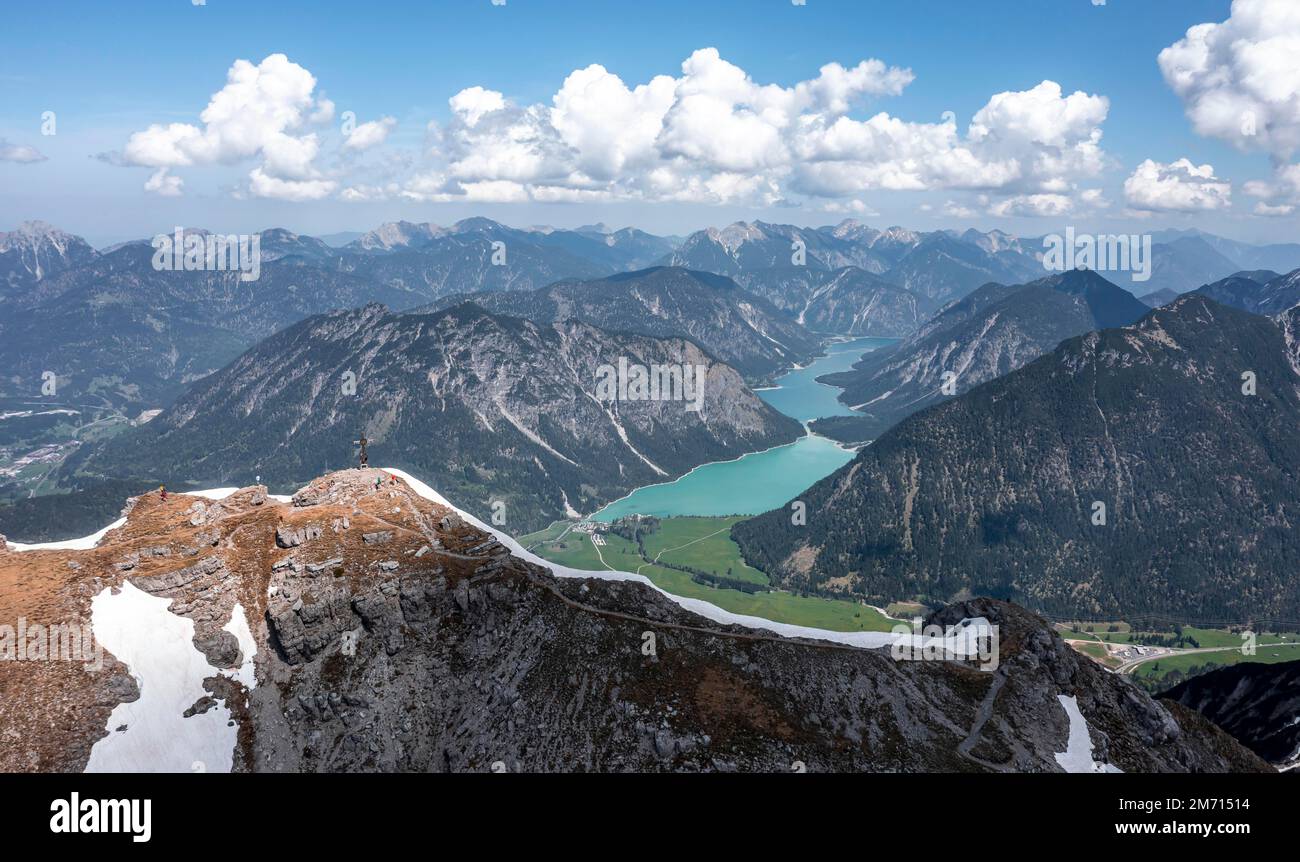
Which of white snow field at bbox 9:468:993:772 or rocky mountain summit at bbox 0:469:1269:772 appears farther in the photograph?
rocky mountain summit at bbox 0:469:1269:772

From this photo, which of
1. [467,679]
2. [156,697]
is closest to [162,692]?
[156,697]

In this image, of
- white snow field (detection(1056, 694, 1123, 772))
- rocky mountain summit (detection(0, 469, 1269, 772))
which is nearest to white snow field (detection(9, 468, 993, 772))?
white snow field (detection(1056, 694, 1123, 772))

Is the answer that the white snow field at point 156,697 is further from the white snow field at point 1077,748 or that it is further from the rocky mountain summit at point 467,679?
the white snow field at point 1077,748

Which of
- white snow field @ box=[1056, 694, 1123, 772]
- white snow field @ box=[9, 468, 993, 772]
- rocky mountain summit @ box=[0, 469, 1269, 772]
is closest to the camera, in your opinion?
white snow field @ box=[9, 468, 993, 772]

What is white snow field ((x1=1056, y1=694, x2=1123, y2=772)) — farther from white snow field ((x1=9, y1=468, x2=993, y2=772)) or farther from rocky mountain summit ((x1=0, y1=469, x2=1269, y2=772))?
rocky mountain summit ((x1=0, y1=469, x2=1269, y2=772))

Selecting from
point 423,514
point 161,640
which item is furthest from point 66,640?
point 423,514
